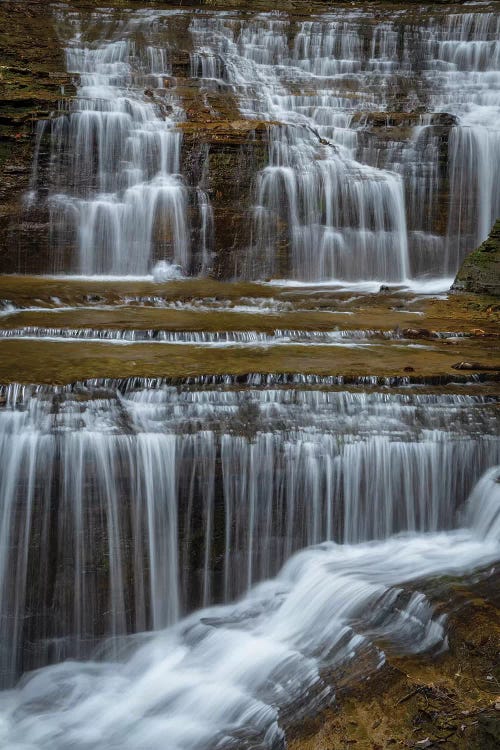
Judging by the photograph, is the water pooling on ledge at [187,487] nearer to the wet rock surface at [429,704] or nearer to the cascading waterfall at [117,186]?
the wet rock surface at [429,704]

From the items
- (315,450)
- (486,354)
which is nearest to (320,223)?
(486,354)

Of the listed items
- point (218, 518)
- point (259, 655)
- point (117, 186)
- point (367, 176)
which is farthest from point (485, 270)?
point (259, 655)

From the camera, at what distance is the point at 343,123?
16.2m

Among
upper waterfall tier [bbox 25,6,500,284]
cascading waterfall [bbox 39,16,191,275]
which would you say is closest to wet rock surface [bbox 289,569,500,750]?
upper waterfall tier [bbox 25,6,500,284]

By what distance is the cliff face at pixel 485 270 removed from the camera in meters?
11.9

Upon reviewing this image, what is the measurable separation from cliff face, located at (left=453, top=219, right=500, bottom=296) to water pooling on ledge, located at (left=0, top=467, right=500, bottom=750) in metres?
5.65

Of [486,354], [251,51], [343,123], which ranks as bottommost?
[486,354]

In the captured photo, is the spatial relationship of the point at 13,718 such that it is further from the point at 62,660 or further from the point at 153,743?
the point at 153,743

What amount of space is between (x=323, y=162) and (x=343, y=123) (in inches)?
76.2

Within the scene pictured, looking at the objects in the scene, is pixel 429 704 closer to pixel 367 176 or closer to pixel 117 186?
pixel 117 186

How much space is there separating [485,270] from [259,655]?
812 centimetres

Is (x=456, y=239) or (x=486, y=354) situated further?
(x=456, y=239)

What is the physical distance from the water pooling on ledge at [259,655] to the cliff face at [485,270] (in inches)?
222

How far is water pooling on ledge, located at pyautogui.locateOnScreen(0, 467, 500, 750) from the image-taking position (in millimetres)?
4688
